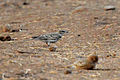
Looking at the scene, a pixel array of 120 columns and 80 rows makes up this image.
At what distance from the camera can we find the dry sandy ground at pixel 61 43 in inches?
146

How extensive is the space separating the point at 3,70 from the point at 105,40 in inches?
77.6

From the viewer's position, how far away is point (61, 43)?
5.18 m

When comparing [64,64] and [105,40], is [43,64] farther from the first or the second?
[105,40]

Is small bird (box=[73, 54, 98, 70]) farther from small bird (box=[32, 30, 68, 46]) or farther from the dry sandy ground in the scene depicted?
small bird (box=[32, 30, 68, 46])

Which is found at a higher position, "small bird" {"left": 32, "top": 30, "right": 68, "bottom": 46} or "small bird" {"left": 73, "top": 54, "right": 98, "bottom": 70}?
"small bird" {"left": 73, "top": 54, "right": 98, "bottom": 70}

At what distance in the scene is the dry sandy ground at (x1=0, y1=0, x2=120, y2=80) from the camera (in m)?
3.71

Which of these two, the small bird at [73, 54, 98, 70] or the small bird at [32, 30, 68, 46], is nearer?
the small bird at [73, 54, 98, 70]

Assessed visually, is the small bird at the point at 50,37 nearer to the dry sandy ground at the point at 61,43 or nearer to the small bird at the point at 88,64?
the dry sandy ground at the point at 61,43

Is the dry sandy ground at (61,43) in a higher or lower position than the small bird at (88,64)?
lower

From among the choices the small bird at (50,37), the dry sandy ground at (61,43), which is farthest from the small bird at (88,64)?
the small bird at (50,37)

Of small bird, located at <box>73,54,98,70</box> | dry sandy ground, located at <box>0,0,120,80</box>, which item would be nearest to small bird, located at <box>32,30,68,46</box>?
dry sandy ground, located at <box>0,0,120,80</box>

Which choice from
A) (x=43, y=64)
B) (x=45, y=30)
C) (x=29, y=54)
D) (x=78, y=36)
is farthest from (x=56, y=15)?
(x=43, y=64)

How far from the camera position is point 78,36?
5602 millimetres

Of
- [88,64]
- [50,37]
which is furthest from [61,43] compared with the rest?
[88,64]
